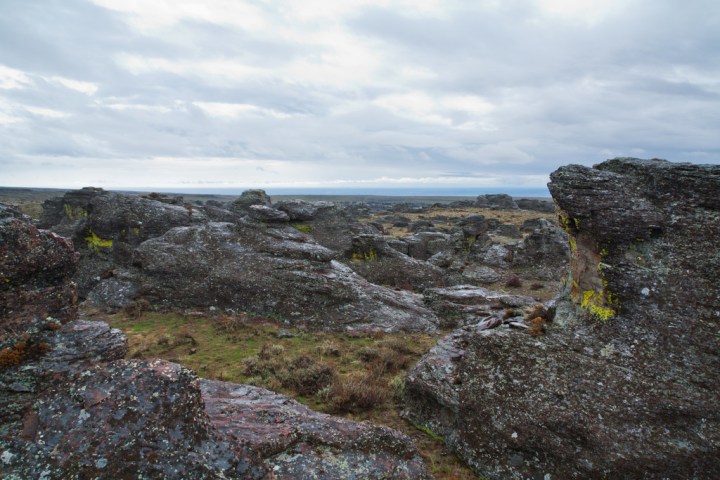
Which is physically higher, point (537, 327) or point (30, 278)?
point (30, 278)

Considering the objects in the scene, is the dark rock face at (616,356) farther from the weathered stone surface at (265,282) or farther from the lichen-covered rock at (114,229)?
the lichen-covered rock at (114,229)

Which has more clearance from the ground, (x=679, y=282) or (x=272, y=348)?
(x=679, y=282)

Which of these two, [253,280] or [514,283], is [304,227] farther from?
[514,283]

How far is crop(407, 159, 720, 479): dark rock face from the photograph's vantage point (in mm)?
8055

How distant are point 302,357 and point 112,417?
9343 millimetres

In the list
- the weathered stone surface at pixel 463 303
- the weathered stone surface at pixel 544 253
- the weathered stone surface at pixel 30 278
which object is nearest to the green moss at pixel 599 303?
the weathered stone surface at pixel 463 303

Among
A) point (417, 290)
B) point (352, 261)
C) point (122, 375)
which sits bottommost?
point (417, 290)

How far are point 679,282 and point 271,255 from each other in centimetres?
1907

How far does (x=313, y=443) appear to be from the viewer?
7613mm

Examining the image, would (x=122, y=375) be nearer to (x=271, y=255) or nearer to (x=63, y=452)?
(x=63, y=452)

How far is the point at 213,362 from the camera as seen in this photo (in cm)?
1503

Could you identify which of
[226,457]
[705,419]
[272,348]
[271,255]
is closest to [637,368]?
[705,419]

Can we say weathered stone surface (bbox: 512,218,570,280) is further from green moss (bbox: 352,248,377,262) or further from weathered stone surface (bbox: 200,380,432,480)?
weathered stone surface (bbox: 200,380,432,480)

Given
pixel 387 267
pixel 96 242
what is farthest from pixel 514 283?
pixel 96 242
